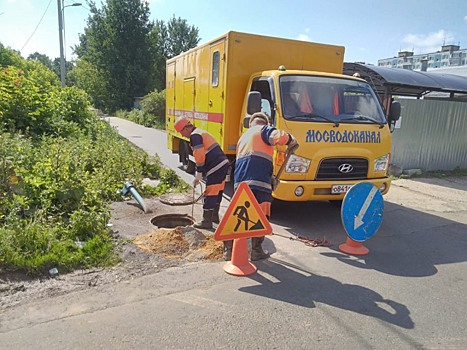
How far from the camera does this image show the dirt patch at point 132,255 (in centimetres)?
359

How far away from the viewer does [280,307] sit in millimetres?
3424

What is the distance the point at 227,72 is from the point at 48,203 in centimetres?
368

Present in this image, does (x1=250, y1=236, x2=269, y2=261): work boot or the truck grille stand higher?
the truck grille

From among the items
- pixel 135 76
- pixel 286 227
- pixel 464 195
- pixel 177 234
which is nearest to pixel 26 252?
pixel 177 234

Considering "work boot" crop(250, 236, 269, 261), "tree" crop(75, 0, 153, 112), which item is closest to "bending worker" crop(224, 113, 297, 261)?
"work boot" crop(250, 236, 269, 261)

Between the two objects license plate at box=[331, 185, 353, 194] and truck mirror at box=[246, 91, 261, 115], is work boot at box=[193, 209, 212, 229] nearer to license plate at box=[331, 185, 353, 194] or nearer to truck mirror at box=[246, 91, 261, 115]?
truck mirror at box=[246, 91, 261, 115]

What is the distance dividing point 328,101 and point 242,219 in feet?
9.50

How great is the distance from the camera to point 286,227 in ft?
19.2

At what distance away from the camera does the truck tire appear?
31.4 ft

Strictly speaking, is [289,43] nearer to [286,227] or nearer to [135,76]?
[286,227]

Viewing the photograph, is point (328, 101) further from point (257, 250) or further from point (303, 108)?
point (257, 250)

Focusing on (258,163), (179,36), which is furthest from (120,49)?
(258,163)

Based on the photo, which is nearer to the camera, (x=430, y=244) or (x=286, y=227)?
(x=430, y=244)

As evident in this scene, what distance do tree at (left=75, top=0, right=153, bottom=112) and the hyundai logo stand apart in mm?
40244
